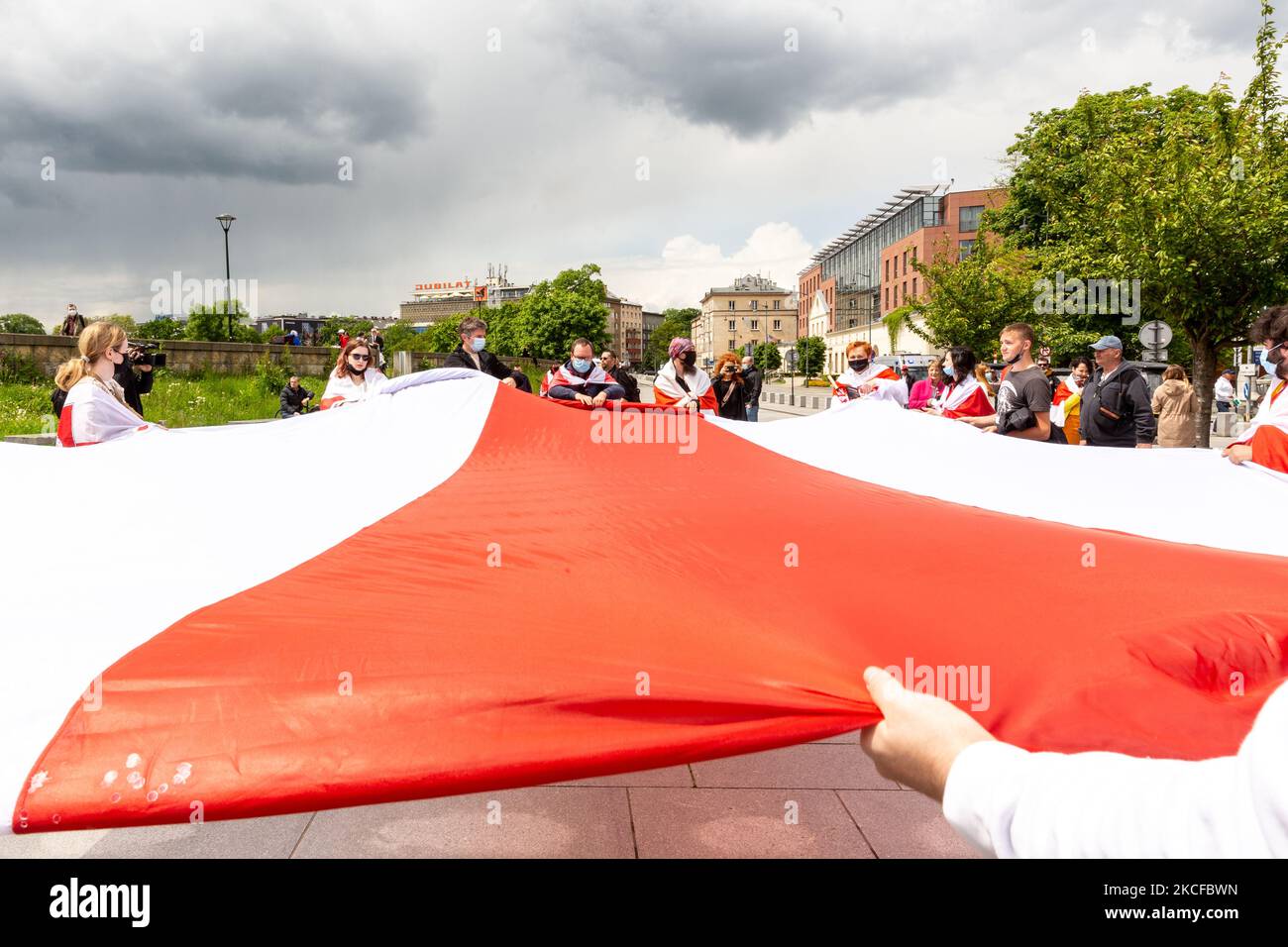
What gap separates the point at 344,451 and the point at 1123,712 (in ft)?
12.6

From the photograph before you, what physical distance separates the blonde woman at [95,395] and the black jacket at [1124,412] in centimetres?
740

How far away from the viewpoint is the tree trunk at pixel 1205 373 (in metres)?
16.3

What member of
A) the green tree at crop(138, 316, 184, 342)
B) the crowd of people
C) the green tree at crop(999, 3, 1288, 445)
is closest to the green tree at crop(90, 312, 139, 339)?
the crowd of people

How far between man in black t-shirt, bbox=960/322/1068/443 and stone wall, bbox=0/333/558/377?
1533 cm

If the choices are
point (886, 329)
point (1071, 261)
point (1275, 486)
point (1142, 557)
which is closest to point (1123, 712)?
point (1142, 557)

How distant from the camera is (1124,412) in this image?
7.67 meters

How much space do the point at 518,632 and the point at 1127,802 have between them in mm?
1376

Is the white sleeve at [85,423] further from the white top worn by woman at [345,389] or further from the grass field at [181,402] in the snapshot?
the grass field at [181,402]

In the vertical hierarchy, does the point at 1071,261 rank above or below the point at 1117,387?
above

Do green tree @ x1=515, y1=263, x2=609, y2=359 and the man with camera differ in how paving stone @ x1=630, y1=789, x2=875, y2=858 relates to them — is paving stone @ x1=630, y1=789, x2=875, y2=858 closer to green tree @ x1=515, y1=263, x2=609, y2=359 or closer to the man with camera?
the man with camera

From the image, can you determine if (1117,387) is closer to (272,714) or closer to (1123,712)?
(1123,712)

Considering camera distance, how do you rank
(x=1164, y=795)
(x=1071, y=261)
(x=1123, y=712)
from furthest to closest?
(x=1071, y=261) → (x=1123, y=712) → (x=1164, y=795)

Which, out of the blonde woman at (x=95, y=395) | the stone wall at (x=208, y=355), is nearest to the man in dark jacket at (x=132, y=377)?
the blonde woman at (x=95, y=395)

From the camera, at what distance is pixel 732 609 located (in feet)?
7.71
